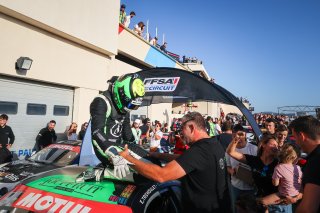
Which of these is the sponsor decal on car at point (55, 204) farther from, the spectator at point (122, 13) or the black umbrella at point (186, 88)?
the spectator at point (122, 13)

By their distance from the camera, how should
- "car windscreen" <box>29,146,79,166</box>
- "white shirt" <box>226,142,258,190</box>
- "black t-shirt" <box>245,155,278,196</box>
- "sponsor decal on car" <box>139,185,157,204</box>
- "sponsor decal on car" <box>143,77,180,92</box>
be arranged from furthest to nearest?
"car windscreen" <box>29,146,79,166</box> < "sponsor decal on car" <box>143,77,180,92</box> < "white shirt" <box>226,142,258,190</box> < "black t-shirt" <box>245,155,278,196</box> < "sponsor decal on car" <box>139,185,157,204</box>

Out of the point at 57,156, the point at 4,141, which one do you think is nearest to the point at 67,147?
the point at 57,156

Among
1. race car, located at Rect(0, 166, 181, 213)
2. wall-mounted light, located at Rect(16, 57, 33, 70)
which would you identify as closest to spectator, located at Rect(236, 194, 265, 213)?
race car, located at Rect(0, 166, 181, 213)

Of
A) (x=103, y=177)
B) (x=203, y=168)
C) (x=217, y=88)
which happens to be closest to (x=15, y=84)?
(x=217, y=88)

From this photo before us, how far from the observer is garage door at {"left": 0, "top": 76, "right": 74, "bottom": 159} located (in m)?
9.34

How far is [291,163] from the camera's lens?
376 cm

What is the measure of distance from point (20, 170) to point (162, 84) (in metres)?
3.45

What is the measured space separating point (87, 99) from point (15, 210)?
33.7 ft

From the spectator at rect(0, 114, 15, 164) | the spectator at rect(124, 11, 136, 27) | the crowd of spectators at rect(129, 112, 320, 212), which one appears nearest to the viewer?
the crowd of spectators at rect(129, 112, 320, 212)

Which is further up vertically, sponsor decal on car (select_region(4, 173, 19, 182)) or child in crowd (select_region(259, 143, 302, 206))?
child in crowd (select_region(259, 143, 302, 206))

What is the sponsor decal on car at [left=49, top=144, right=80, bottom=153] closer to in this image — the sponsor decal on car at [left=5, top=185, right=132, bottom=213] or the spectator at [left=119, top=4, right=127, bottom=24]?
the sponsor decal on car at [left=5, top=185, right=132, bottom=213]

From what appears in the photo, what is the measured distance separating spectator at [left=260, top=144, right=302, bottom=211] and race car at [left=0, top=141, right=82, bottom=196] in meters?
3.92

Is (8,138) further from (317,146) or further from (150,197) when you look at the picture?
(317,146)

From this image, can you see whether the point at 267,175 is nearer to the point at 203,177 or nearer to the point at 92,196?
the point at 203,177
